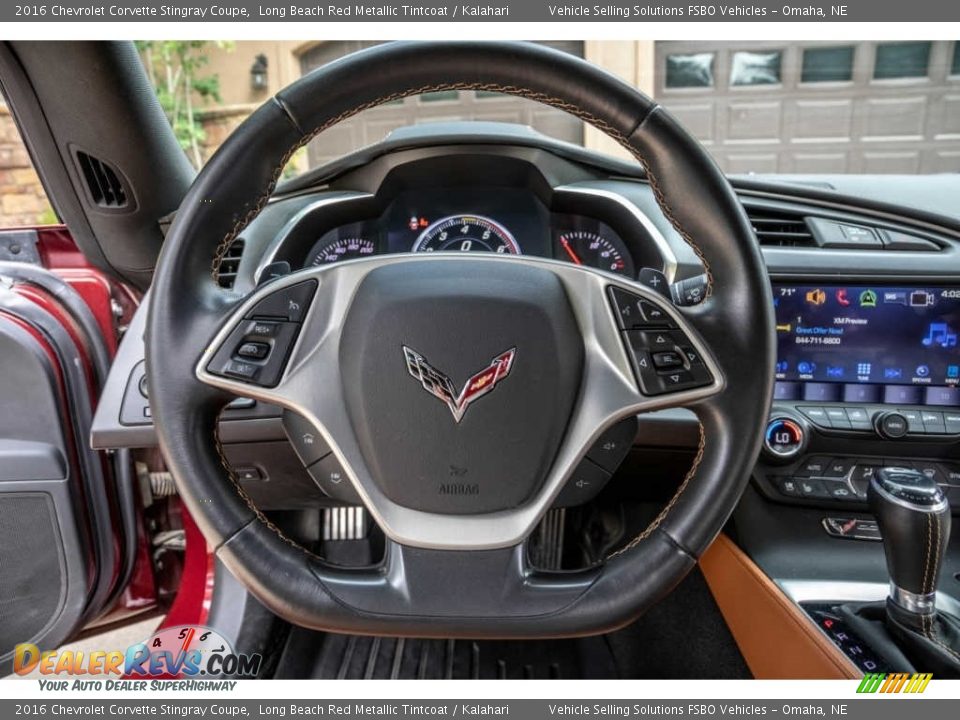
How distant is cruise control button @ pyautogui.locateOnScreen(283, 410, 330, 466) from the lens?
34.7 inches

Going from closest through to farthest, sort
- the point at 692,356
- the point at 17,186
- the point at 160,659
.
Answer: the point at 692,356 → the point at 160,659 → the point at 17,186

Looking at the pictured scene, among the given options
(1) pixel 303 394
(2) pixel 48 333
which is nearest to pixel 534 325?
(1) pixel 303 394

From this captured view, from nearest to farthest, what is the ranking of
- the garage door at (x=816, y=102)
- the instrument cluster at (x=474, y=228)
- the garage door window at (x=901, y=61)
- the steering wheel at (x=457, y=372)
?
the steering wheel at (x=457, y=372) → the instrument cluster at (x=474, y=228) → the garage door window at (x=901, y=61) → the garage door at (x=816, y=102)

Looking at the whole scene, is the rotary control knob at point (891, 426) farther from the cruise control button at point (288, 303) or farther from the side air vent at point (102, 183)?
the side air vent at point (102, 183)

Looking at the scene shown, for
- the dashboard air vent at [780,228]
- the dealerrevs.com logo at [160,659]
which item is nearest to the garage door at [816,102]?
the dashboard air vent at [780,228]

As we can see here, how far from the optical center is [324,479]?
921mm

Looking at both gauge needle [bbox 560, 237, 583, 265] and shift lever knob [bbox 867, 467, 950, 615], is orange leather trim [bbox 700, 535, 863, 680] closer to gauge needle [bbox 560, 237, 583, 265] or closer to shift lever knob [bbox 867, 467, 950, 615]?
shift lever knob [bbox 867, 467, 950, 615]

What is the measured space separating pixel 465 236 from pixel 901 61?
→ 5.05 ft

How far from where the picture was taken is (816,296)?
125cm

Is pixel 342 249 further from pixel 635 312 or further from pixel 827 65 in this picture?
pixel 827 65

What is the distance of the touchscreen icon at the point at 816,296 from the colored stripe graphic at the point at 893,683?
61 cm

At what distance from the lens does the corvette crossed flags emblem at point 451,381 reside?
0.83 meters

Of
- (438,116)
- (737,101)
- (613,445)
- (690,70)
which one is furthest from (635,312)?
(737,101)

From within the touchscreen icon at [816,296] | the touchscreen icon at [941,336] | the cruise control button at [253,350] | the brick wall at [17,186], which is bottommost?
the touchscreen icon at [941,336]
